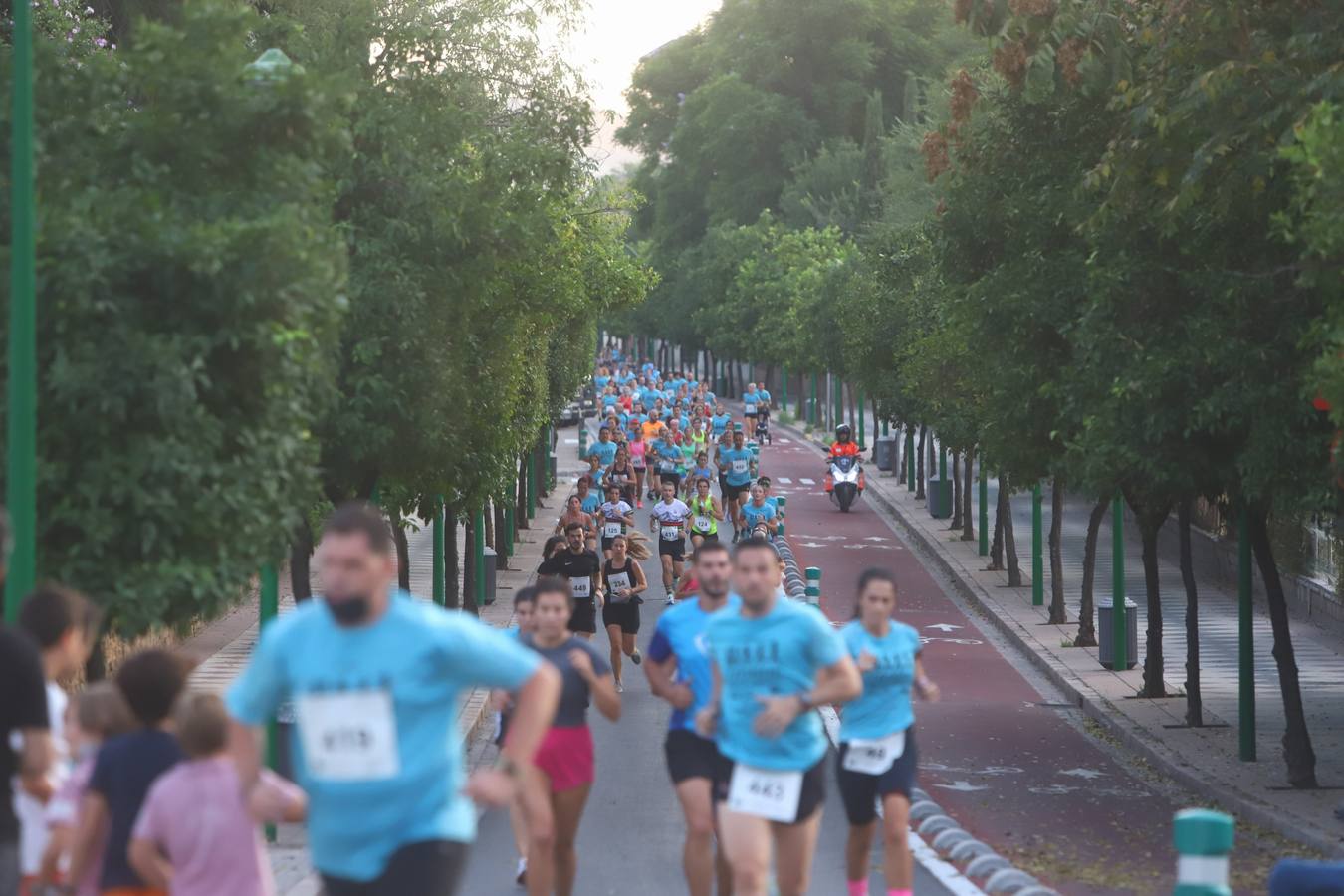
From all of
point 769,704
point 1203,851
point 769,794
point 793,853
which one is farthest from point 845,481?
point 1203,851

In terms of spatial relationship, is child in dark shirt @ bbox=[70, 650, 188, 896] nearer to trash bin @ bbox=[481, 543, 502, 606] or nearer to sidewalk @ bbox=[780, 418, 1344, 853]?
sidewalk @ bbox=[780, 418, 1344, 853]

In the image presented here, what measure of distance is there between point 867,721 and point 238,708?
511 centimetres

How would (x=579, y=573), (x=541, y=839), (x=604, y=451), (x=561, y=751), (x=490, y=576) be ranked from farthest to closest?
1. (x=604, y=451)
2. (x=490, y=576)
3. (x=579, y=573)
4. (x=561, y=751)
5. (x=541, y=839)

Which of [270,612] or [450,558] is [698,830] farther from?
[450,558]

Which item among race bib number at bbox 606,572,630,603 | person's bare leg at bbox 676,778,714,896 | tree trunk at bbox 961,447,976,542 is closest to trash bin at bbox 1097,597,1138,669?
race bib number at bbox 606,572,630,603

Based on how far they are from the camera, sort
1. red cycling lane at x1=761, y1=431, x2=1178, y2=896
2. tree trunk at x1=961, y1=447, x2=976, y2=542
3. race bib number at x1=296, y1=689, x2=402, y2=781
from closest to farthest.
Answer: race bib number at x1=296, y1=689, x2=402, y2=781 < red cycling lane at x1=761, y1=431, x2=1178, y2=896 < tree trunk at x1=961, y1=447, x2=976, y2=542

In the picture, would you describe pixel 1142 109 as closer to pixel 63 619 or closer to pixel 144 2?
pixel 63 619

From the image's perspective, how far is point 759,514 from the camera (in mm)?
28812

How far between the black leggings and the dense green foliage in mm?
4272

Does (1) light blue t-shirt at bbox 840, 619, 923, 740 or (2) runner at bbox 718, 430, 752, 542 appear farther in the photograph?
(2) runner at bbox 718, 430, 752, 542

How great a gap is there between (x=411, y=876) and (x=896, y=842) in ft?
16.2

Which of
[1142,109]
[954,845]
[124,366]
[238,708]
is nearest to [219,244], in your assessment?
[124,366]

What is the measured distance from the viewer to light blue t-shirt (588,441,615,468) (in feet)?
126

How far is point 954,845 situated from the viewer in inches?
542
